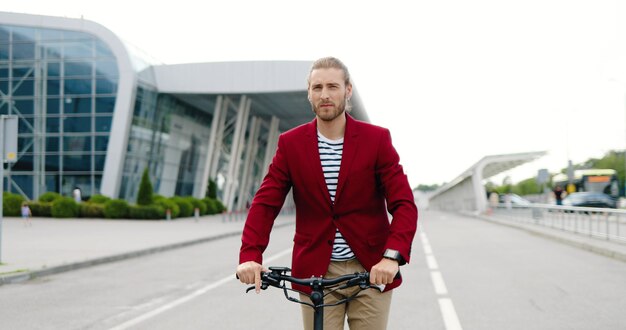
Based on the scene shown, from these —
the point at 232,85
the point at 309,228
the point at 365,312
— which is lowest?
the point at 365,312

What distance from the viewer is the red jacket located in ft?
9.43

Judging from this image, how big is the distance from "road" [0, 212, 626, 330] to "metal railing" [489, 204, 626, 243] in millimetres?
3347

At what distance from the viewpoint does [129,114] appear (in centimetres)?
3678

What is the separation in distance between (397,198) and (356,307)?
1.75 ft

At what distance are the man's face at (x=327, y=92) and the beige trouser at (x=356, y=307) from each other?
677 mm

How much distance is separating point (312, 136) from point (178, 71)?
3850cm

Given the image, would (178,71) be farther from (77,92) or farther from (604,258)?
(604,258)

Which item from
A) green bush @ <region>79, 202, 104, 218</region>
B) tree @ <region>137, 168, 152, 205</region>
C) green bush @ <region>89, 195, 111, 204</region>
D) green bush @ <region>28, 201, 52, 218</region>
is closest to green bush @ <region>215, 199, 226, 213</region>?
tree @ <region>137, 168, 152, 205</region>

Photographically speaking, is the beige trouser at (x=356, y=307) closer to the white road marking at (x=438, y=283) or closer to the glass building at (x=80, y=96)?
the white road marking at (x=438, y=283)

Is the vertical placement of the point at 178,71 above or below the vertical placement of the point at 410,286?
above

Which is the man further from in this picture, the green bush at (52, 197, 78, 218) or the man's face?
the green bush at (52, 197, 78, 218)

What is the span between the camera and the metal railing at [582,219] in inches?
639

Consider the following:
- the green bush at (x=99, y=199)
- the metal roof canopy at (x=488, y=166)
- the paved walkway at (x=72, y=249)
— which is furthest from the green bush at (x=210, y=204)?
the paved walkway at (x=72, y=249)

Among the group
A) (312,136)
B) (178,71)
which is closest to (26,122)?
(178,71)
